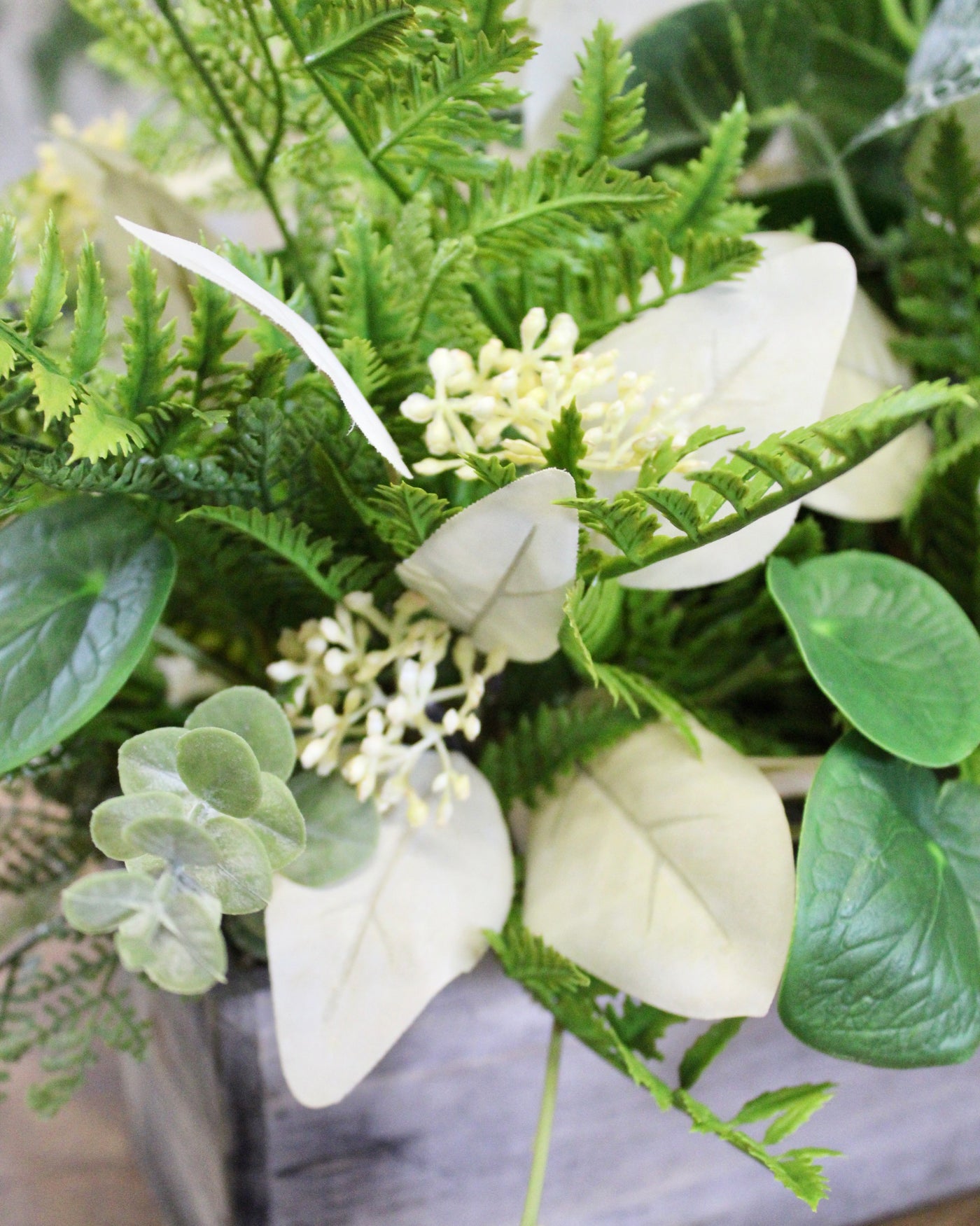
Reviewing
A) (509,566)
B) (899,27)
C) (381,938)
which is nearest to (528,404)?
(509,566)

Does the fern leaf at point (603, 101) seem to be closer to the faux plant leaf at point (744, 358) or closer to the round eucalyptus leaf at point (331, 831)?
the faux plant leaf at point (744, 358)

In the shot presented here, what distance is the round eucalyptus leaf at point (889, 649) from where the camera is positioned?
0.25 meters

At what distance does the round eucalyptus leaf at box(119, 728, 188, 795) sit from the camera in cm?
20

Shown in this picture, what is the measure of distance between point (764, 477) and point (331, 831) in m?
0.14

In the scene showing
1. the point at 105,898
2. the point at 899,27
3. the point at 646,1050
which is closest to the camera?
the point at 105,898

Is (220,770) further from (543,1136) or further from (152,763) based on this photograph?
(543,1136)

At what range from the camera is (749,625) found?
0.33 meters

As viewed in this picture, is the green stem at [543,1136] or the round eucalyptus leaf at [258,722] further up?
the round eucalyptus leaf at [258,722]

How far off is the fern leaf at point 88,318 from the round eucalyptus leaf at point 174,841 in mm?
97

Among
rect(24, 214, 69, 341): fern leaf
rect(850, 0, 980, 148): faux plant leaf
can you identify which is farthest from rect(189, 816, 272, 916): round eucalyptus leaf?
rect(850, 0, 980, 148): faux plant leaf

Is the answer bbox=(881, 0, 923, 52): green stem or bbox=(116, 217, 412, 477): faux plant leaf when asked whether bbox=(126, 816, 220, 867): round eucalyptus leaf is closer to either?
bbox=(116, 217, 412, 477): faux plant leaf

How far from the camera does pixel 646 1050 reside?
269mm

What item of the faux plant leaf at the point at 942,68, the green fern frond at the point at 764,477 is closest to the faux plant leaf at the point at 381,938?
the green fern frond at the point at 764,477

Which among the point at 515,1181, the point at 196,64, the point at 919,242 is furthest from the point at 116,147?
the point at 515,1181
